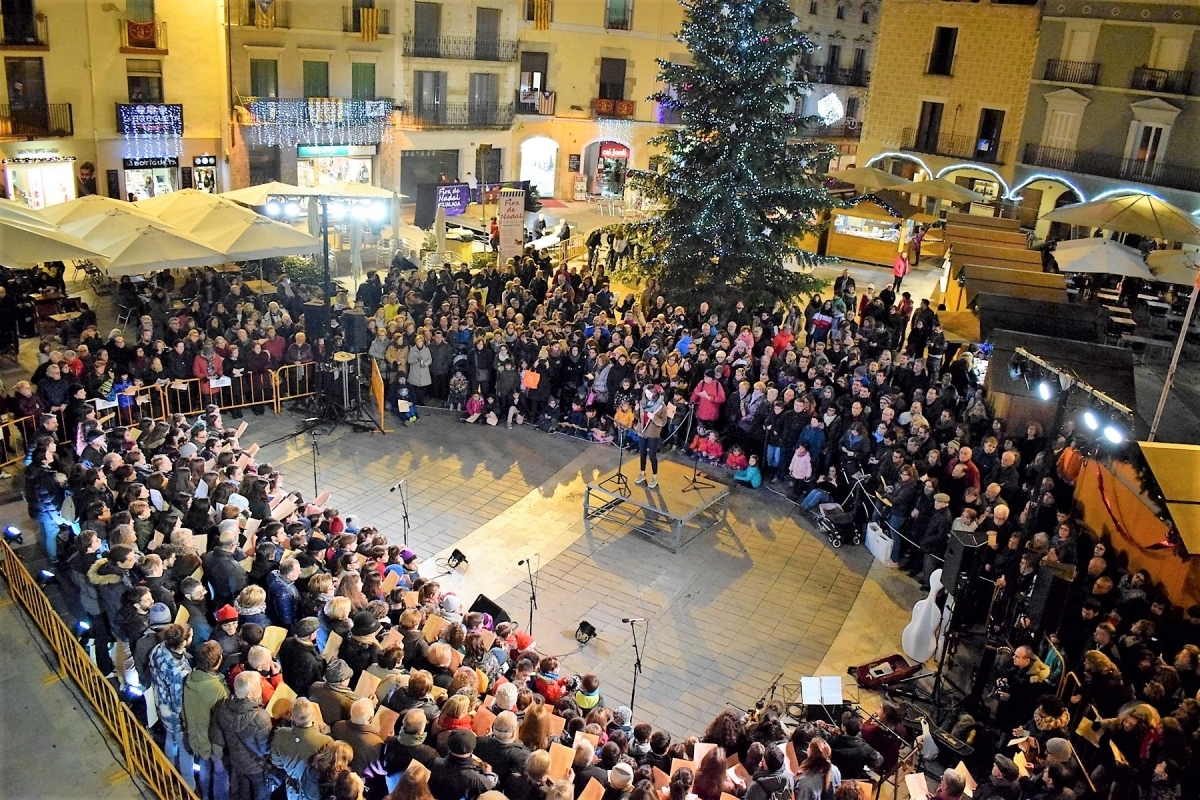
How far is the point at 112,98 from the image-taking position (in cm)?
2789

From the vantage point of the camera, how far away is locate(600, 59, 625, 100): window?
42.6 m

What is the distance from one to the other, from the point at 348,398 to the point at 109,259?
4489 mm

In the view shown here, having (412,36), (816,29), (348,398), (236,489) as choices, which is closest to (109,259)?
(348,398)

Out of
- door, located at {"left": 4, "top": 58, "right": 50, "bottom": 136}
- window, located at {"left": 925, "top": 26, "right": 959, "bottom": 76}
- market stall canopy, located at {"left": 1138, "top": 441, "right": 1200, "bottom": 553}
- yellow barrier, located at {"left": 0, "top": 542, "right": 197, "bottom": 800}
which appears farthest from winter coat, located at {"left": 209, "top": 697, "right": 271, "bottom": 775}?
window, located at {"left": 925, "top": 26, "right": 959, "bottom": 76}

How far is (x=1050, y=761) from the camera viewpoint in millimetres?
7484

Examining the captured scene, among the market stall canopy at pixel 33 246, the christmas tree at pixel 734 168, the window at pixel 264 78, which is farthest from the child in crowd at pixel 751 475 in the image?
the window at pixel 264 78

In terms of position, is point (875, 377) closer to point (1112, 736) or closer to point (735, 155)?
point (735, 155)

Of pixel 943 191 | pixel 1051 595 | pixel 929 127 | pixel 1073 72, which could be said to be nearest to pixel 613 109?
pixel 929 127

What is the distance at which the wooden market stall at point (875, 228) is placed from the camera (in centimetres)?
2912

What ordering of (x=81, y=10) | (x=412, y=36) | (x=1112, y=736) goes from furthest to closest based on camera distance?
(x=412, y=36)
(x=81, y=10)
(x=1112, y=736)

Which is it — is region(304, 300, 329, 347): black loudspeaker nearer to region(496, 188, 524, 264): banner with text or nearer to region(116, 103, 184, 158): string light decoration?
region(496, 188, 524, 264): banner with text

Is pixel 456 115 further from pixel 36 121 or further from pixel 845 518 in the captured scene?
pixel 845 518

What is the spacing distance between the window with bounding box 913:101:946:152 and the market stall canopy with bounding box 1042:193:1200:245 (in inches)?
535

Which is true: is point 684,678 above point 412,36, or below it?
below
